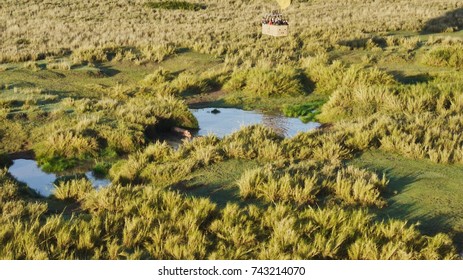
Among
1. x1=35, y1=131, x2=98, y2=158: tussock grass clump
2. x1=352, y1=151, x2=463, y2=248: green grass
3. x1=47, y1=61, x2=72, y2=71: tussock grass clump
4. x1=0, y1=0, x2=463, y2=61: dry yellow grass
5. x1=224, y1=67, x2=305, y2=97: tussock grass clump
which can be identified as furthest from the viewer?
x1=0, y1=0, x2=463, y2=61: dry yellow grass

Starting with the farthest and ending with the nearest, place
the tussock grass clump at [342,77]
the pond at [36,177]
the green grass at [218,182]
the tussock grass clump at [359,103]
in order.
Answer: the tussock grass clump at [342,77], the tussock grass clump at [359,103], the pond at [36,177], the green grass at [218,182]

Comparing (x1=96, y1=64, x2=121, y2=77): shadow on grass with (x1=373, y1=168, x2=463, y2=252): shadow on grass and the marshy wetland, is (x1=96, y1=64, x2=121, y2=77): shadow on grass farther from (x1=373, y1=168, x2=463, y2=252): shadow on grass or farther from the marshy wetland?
(x1=373, y1=168, x2=463, y2=252): shadow on grass

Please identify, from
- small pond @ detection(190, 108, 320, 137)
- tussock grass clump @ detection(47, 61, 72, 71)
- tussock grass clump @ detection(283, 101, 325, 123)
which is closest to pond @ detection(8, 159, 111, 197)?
small pond @ detection(190, 108, 320, 137)

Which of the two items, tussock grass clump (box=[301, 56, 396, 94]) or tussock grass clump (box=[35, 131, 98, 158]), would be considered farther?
tussock grass clump (box=[301, 56, 396, 94])

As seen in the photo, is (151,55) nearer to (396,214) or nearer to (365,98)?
(365,98)

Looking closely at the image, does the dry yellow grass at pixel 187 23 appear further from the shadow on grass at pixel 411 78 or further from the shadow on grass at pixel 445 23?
the shadow on grass at pixel 411 78

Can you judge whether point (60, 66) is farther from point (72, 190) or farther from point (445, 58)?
point (445, 58)

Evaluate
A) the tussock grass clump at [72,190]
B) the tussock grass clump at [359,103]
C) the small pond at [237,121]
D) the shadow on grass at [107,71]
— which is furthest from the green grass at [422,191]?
the shadow on grass at [107,71]
